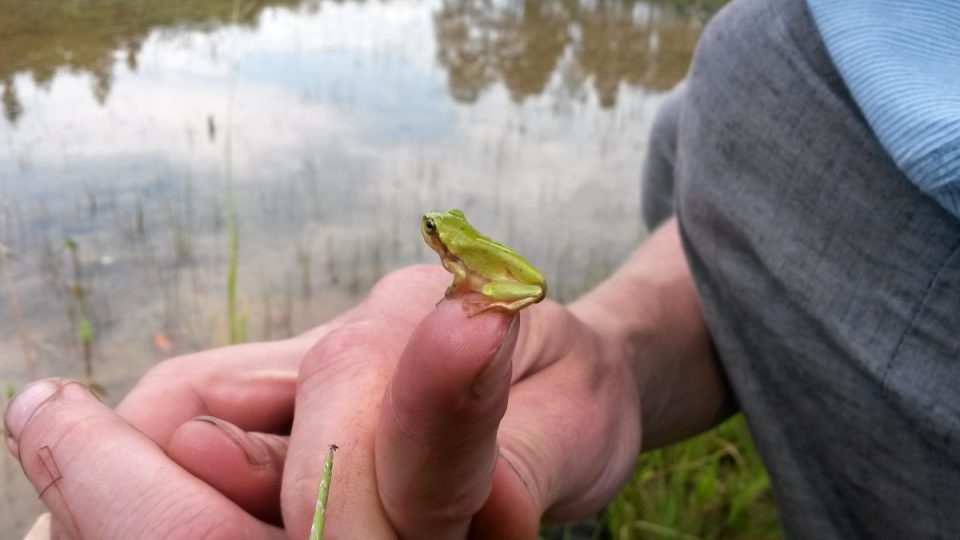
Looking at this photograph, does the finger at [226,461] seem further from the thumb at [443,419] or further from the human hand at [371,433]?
the thumb at [443,419]

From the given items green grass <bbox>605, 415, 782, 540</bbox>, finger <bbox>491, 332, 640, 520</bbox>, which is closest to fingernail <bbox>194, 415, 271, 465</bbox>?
finger <bbox>491, 332, 640, 520</bbox>

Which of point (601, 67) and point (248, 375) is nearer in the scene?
point (248, 375)

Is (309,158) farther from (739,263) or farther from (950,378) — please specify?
(950,378)

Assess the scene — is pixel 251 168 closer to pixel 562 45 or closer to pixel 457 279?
pixel 457 279

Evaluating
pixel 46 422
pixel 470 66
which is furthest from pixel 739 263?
pixel 470 66

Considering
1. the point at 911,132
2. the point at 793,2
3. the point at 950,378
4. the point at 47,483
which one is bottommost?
the point at 47,483

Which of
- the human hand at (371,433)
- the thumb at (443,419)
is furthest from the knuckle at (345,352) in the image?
the thumb at (443,419)

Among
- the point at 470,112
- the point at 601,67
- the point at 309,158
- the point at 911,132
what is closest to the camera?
the point at 911,132
